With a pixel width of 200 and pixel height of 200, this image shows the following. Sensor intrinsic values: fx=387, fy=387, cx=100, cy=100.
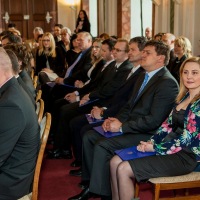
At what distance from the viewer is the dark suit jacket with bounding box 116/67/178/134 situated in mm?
3305

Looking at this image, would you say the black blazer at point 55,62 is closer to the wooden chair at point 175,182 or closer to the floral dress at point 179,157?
the floral dress at point 179,157

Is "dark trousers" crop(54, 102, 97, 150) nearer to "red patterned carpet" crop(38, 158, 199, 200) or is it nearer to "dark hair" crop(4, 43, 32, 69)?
"red patterned carpet" crop(38, 158, 199, 200)

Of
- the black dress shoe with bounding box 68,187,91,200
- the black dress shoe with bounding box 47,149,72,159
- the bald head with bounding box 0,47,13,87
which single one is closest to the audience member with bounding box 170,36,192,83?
the black dress shoe with bounding box 47,149,72,159

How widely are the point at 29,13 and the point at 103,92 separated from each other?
1055 cm

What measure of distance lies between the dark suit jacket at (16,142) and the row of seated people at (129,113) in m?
0.79

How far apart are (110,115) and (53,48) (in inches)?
139

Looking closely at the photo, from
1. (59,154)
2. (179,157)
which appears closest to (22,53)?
(59,154)

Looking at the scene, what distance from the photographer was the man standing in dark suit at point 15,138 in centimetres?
221

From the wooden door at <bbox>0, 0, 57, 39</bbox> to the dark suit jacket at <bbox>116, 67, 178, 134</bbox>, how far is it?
36.1 feet

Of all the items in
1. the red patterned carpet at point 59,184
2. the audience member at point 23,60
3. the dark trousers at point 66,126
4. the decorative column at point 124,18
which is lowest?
the red patterned carpet at point 59,184

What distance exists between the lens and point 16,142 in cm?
228

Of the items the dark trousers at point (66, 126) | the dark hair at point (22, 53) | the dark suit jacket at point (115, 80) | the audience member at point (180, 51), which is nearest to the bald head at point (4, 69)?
the dark hair at point (22, 53)

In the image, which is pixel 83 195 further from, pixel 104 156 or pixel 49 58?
pixel 49 58

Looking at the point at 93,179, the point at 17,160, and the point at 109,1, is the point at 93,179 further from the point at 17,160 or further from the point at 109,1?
the point at 109,1
